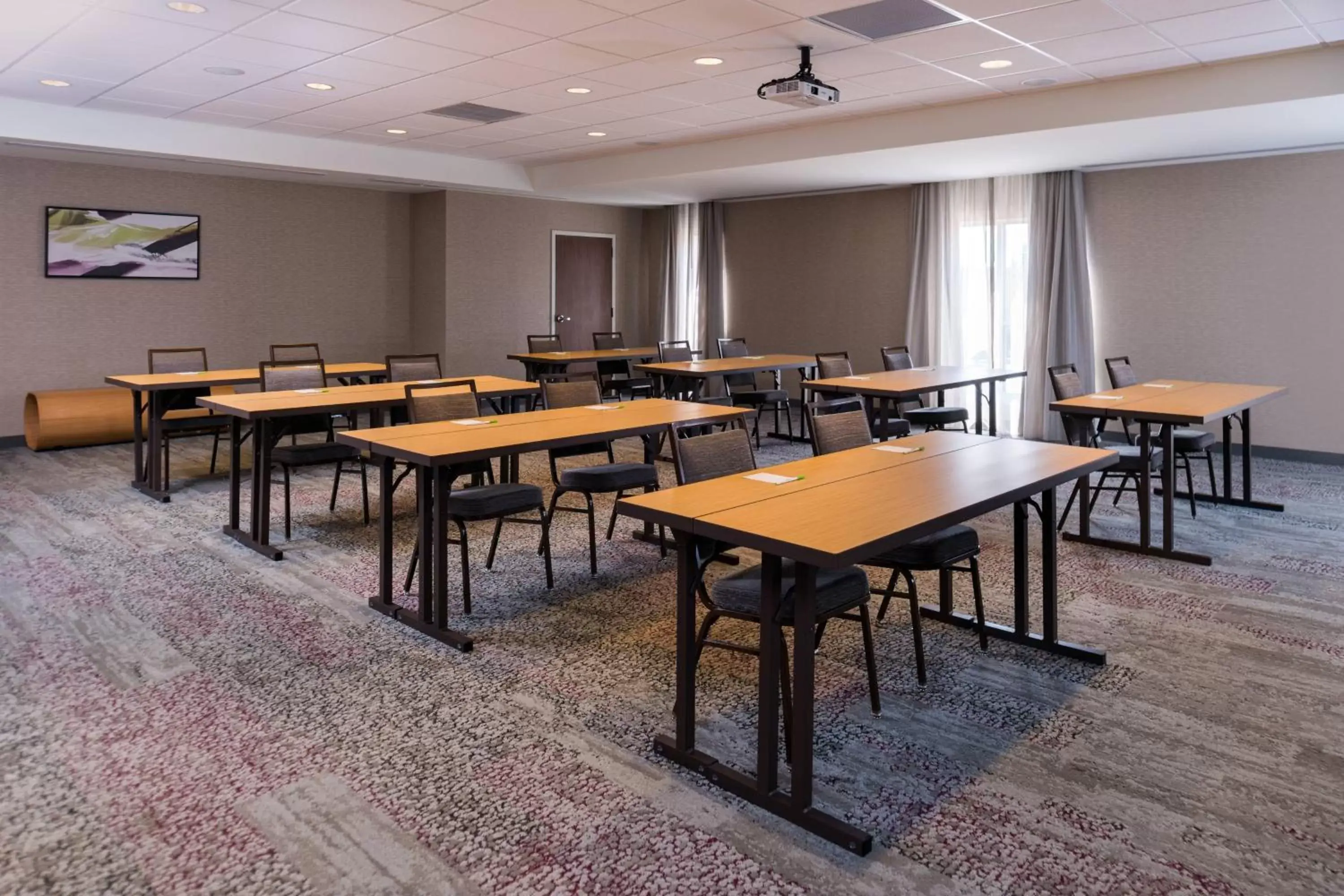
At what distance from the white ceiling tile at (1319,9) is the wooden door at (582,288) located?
8048mm

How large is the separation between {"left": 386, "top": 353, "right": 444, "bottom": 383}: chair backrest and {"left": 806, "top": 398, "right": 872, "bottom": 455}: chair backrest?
3170 millimetres

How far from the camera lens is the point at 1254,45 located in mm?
5066

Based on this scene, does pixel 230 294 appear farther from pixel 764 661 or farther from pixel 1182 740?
pixel 1182 740

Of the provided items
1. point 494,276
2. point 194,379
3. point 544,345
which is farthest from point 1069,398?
point 494,276

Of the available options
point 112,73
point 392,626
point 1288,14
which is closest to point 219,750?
point 392,626

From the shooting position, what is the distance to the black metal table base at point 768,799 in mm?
2211

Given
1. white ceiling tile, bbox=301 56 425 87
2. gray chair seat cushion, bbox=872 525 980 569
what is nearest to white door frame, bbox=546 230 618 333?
white ceiling tile, bbox=301 56 425 87

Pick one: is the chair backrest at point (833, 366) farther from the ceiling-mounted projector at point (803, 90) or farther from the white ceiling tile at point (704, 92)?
the ceiling-mounted projector at point (803, 90)

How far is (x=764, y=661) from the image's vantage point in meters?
2.41

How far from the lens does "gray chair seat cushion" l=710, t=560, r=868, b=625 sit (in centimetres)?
261

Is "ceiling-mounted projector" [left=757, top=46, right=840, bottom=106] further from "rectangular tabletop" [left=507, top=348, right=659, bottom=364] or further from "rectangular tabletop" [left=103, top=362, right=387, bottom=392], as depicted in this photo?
"rectangular tabletop" [left=507, top=348, right=659, bottom=364]

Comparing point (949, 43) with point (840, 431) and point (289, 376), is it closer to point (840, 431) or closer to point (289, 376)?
point (840, 431)

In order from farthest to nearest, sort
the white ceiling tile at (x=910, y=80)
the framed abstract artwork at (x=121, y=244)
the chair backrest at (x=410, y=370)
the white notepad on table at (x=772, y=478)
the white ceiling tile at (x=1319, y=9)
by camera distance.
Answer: the framed abstract artwork at (x=121, y=244) < the chair backrest at (x=410, y=370) < the white ceiling tile at (x=910, y=80) < the white ceiling tile at (x=1319, y=9) < the white notepad on table at (x=772, y=478)

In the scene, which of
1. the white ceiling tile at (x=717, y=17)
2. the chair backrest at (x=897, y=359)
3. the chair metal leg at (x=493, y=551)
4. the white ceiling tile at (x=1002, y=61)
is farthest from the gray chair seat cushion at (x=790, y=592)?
the chair backrest at (x=897, y=359)
